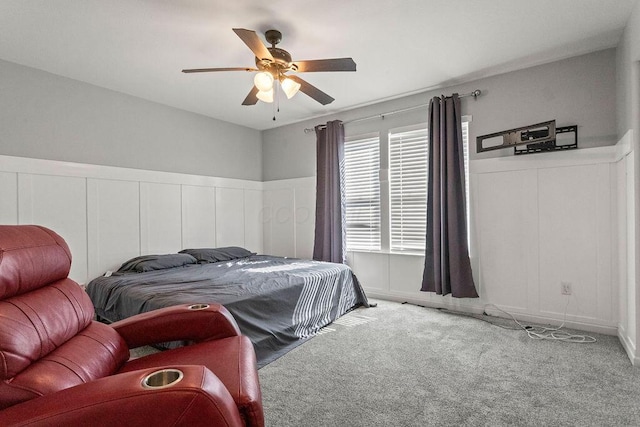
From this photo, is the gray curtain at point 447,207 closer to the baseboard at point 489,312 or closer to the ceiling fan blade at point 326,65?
the baseboard at point 489,312

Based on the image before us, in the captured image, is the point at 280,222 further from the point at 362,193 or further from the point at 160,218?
the point at 160,218

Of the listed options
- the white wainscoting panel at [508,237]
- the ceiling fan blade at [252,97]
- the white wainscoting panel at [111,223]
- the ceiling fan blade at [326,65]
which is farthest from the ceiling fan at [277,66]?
the white wainscoting panel at [508,237]

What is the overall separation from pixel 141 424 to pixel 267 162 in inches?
189

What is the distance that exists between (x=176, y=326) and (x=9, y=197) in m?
2.49

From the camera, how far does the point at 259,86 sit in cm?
258

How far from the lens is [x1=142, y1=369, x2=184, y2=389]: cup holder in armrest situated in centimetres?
92

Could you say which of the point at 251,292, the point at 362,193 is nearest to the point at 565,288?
the point at 362,193

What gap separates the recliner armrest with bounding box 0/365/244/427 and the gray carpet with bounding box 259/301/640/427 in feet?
3.35

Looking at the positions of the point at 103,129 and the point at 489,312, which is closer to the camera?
the point at 489,312

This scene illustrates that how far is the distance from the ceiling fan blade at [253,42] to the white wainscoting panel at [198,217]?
2.47 meters

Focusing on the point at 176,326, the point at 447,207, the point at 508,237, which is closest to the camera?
the point at 176,326

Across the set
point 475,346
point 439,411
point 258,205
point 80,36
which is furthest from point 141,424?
point 258,205

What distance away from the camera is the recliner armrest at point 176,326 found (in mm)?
1653

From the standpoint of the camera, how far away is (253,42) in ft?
7.24
